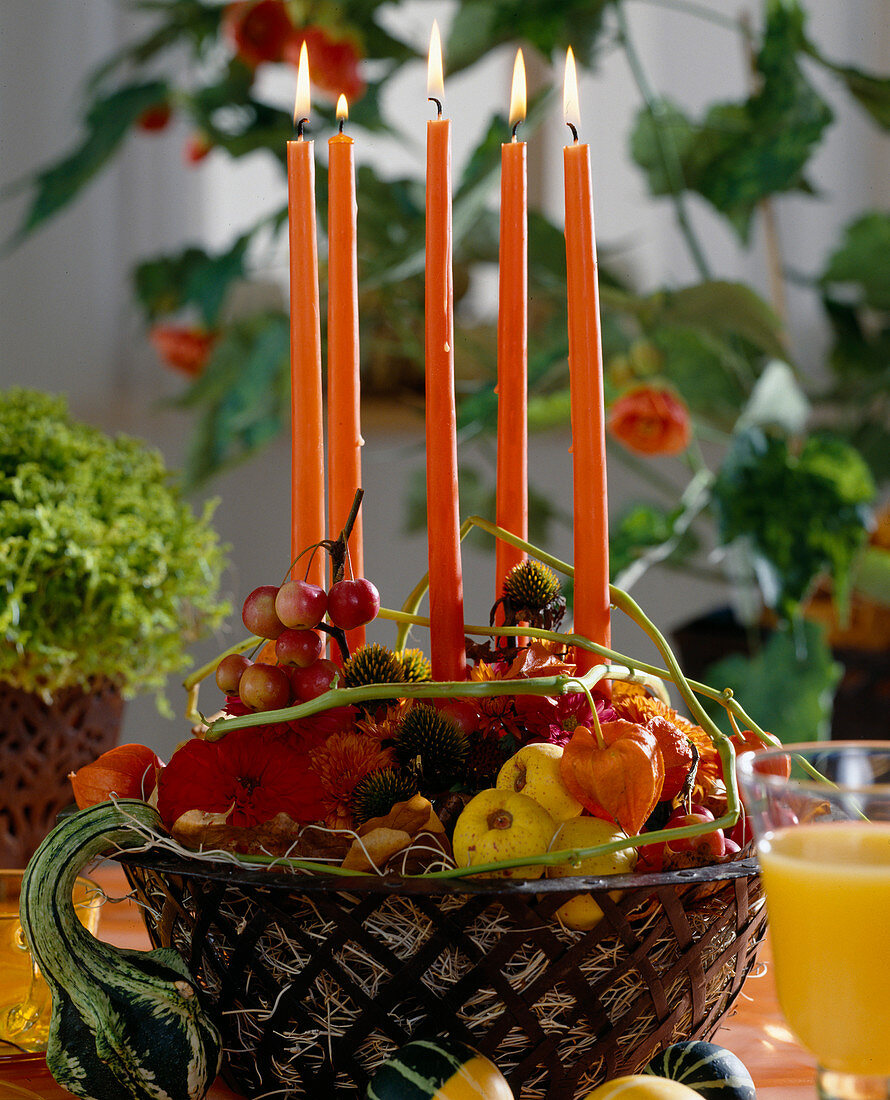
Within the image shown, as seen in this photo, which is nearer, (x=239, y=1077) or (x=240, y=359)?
(x=239, y=1077)

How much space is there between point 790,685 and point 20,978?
78cm

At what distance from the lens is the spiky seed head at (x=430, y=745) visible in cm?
34

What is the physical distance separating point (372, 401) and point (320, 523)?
1349mm

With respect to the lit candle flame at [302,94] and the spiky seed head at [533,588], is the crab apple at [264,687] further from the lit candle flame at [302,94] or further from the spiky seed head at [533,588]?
the lit candle flame at [302,94]

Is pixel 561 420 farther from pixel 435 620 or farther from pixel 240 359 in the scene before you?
pixel 435 620

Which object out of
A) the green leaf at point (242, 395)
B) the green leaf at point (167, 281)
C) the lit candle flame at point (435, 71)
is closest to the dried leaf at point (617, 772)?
the lit candle flame at point (435, 71)

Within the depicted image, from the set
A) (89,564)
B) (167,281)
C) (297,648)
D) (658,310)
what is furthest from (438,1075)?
(167,281)

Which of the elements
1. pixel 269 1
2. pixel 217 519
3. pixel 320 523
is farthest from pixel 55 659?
pixel 217 519

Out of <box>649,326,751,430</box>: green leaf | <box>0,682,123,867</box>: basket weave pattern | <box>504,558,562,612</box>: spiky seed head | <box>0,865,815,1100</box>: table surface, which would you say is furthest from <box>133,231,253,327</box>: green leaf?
<box>504,558,562,612</box>: spiky seed head

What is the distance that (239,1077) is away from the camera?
1.14 ft

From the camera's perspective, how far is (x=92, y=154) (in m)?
1.15

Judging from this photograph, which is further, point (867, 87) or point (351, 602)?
point (867, 87)

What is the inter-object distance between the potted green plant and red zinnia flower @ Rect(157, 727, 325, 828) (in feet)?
1.03

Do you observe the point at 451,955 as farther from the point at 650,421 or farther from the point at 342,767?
the point at 650,421
